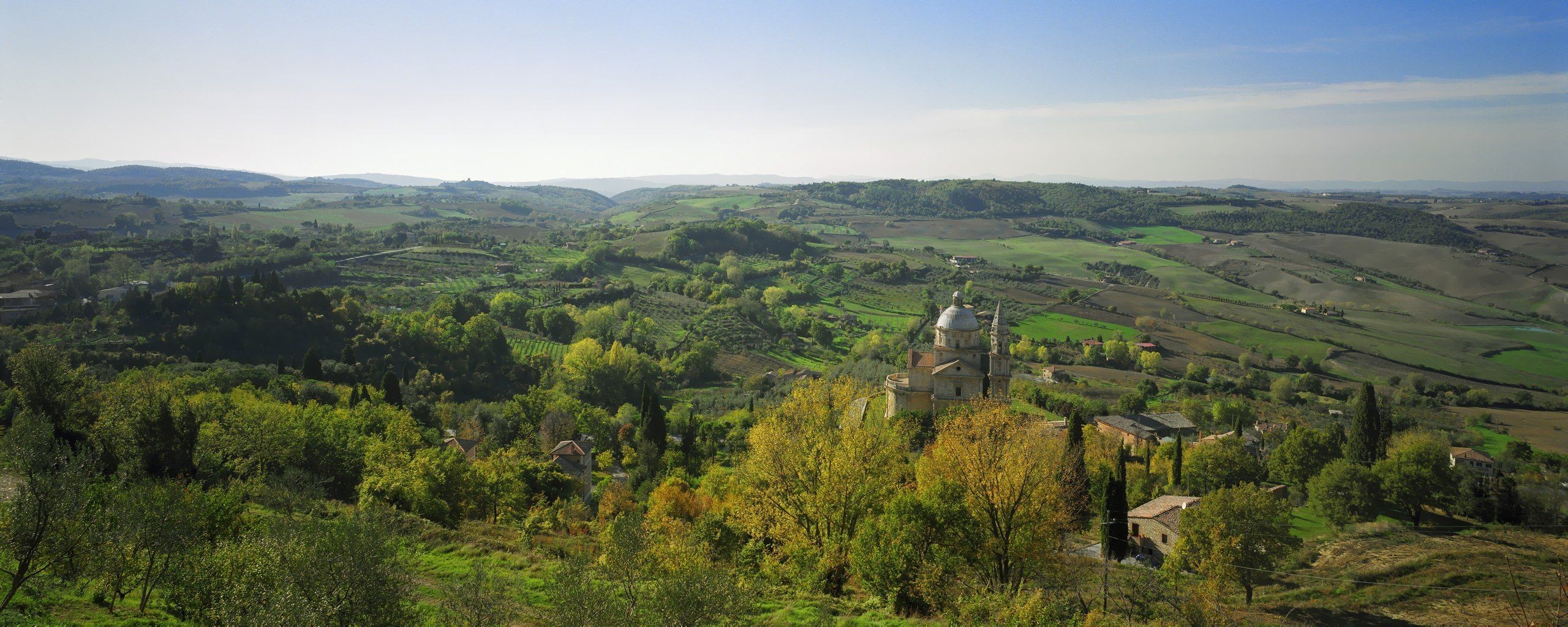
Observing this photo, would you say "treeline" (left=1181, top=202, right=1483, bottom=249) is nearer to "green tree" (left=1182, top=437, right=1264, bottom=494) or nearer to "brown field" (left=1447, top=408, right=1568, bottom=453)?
"brown field" (left=1447, top=408, right=1568, bottom=453)

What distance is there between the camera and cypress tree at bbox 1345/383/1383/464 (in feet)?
155

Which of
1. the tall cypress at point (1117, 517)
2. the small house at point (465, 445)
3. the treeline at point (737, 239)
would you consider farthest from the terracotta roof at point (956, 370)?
the treeline at point (737, 239)

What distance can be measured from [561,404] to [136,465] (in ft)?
104

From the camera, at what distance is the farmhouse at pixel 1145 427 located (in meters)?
56.1

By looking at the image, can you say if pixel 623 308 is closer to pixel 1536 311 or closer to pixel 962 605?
pixel 962 605

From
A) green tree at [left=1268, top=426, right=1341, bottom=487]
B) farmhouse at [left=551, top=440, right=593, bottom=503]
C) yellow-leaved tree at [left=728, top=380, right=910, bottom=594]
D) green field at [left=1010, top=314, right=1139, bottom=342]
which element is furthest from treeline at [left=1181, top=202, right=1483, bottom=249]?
yellow-leaved tree at [left=728, top=380, right=910, bottom=594]

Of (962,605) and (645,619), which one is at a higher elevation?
(645,619)

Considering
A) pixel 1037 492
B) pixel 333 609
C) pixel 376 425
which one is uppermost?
pixel 333 609

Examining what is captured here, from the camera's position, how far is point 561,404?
56.0 meters

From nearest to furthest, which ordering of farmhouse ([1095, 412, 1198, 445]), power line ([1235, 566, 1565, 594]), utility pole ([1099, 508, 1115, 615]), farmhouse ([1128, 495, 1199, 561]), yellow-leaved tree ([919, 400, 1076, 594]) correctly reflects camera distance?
yellow-leaved tree ([919, 400, 1076, 594]) < utility pole ([1099, 508, 1115, 615]) < power line ([1235, 566, 1565, 594]) < farmhouse ([1128, 495, 1199, 561]) < farmhouse ([1095, 412, 1198, 445])

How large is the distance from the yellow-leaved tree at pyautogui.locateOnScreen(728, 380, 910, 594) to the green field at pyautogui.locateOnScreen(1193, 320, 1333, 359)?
265 ft

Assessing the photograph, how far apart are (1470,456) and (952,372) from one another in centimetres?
3435

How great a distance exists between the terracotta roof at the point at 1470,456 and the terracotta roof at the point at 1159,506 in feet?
81.1

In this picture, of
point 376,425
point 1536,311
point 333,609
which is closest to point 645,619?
point 333,609
